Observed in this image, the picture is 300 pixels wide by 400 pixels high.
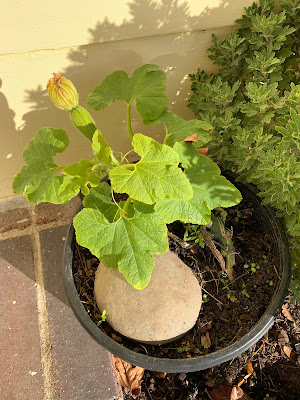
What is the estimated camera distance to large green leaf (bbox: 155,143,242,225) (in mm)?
1279

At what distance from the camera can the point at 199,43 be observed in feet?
5.17

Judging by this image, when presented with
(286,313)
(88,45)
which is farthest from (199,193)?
(286,313)

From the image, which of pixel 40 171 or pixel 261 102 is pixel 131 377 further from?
pixel 261 102

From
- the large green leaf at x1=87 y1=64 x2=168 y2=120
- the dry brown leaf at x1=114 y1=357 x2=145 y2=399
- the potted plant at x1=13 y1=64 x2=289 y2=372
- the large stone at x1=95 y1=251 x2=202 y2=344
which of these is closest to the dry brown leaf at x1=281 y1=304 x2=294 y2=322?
the potted plant at x1=13 y1=64 x2=289 y2=372

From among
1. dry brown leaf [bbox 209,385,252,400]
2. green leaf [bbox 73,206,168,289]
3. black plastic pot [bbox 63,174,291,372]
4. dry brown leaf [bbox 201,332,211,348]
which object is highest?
green leaf [bbox 73,206,168,289]

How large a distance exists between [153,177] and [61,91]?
0.40 m

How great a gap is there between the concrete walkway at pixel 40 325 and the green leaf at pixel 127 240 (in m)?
0.64

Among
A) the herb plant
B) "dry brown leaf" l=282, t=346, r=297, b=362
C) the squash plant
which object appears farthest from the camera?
"dry brown leaf" l=282, t=346, r=297, b=362

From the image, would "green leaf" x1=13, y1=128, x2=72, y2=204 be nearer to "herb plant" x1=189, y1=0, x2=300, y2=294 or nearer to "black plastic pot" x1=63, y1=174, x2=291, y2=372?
"black plastic pot" x1=63, y1=174, x2=291, y2=372

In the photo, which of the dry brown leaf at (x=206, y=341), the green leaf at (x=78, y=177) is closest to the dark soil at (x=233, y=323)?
the dry brown leaf at (x=206, y=341)

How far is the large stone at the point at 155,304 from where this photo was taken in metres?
1.43

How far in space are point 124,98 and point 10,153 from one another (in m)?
0.63

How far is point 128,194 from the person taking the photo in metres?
1.19

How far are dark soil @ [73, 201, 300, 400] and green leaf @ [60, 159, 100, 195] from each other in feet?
1.54
